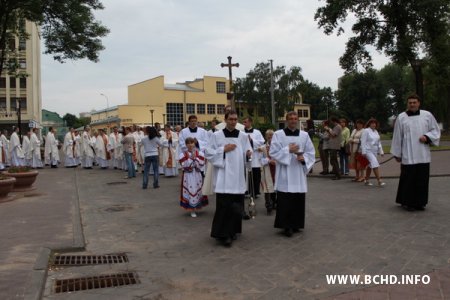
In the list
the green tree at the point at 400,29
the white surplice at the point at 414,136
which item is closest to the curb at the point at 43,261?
the white surplice at the point at 414,136

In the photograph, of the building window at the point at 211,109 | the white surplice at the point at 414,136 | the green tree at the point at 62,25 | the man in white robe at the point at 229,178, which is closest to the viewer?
the man in white robe at the point at 229,178

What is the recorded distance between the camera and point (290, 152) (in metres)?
6.91

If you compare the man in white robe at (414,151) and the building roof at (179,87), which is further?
the building roof at (179,87)

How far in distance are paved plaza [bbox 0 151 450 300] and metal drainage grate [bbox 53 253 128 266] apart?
138 millimetres

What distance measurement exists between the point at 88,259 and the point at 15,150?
59.1 feet

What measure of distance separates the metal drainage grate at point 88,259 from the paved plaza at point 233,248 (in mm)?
138

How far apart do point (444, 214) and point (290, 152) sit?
322 centimetres

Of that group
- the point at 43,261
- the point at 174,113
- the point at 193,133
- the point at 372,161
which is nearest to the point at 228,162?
the point at 43,261

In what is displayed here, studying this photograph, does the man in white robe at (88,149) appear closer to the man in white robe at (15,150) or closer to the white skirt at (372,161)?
the man in white robe at (15,150)

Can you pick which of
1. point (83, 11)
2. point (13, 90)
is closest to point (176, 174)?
point (83, 11)

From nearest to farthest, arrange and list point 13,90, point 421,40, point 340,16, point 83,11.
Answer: point 83,11, point 421,40, point 340,16, point 13,90

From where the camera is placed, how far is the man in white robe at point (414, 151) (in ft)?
27.1

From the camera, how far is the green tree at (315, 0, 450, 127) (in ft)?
88.7

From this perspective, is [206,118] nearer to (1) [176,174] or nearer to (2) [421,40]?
(2) [421,40]
